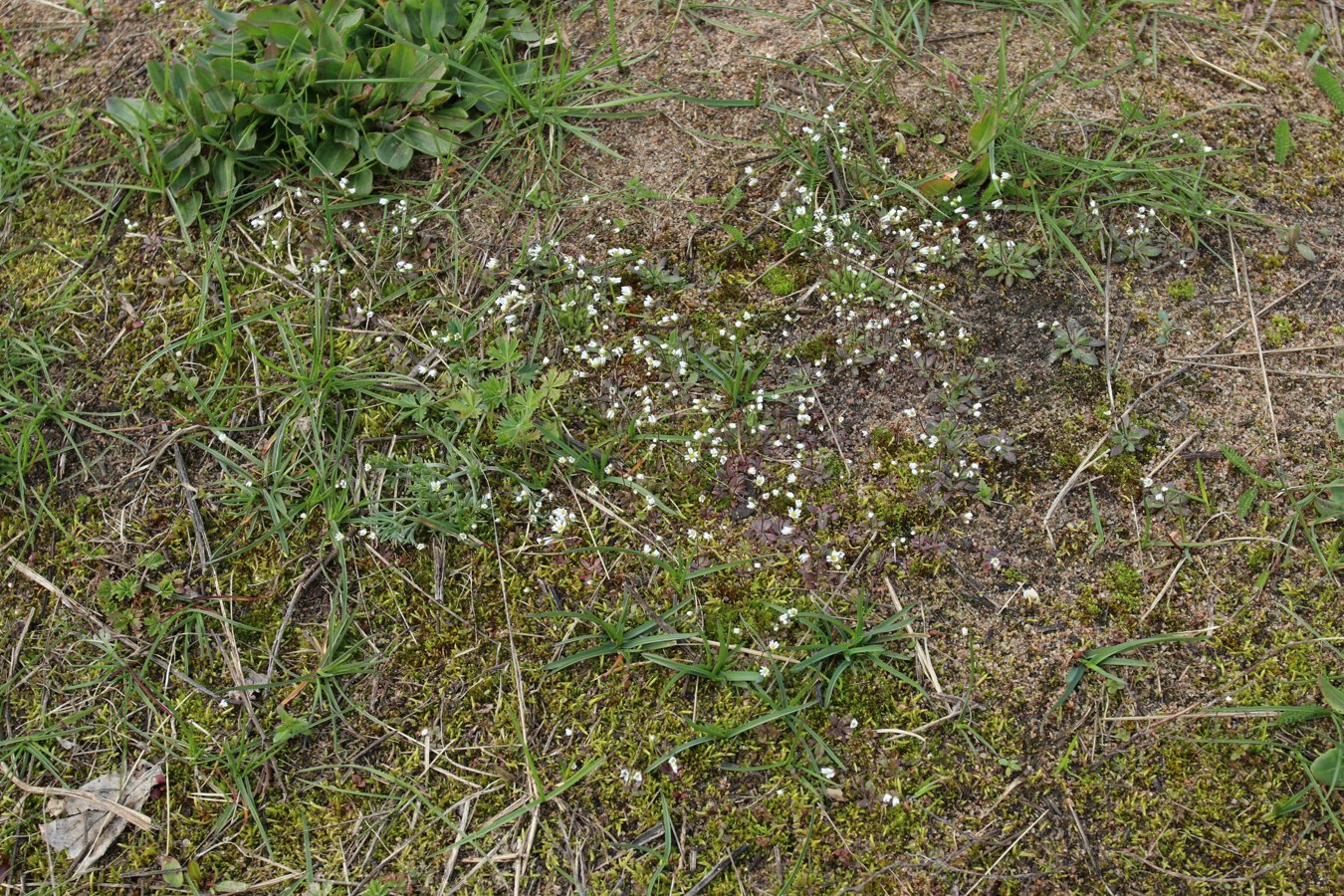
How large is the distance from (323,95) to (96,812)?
2.53 m

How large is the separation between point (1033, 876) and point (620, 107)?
9.72ft

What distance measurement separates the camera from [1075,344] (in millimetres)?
3072

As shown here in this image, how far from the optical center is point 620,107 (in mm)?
3621

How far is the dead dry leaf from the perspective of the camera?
2.57 meters

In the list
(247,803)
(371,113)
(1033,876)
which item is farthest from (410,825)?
(371,113)

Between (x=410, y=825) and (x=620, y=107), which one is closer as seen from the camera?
(x=410, y=825)

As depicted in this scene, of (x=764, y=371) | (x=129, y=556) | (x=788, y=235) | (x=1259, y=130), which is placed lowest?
(x=129, y=556)

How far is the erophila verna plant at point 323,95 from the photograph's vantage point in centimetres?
341

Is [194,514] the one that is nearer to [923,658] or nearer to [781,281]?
[781,281]

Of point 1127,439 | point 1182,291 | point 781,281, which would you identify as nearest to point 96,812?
point 781,281

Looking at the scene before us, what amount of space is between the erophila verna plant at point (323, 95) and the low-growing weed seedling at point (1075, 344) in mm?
2186

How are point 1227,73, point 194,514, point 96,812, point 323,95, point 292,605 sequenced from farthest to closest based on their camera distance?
1. point 1227,73
2. point 323,95
3. point 194,514
4. point 292,605
5. point 96,812

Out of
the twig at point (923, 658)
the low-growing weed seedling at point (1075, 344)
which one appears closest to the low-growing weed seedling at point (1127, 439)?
the low-growing weed seedling at point (1075, 344)

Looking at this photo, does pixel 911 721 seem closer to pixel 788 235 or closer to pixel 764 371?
pixel 764 371
